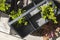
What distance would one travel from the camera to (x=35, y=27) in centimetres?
334

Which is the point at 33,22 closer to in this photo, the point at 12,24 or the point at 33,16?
the point at 33,16

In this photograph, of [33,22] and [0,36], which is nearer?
[33,22]

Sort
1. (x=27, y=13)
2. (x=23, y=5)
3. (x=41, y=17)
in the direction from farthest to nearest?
(x=23, y=5) → (x=41, y=17) → (x=27, y=13)

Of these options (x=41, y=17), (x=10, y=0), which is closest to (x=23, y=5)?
(x=10, y=0)

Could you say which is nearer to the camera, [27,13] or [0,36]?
[27,13]

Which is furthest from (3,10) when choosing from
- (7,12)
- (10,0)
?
(10,0)

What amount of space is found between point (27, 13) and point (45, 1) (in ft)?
1.19

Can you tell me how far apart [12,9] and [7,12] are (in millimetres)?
172

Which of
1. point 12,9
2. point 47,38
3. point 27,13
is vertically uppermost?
point 12,9

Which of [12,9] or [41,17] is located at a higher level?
[12,9]

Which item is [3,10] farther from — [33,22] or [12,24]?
[33,22]

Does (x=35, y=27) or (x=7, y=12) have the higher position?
(x=7, y=12)

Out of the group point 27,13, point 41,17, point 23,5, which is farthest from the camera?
point 23,5

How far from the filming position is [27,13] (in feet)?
10.5
